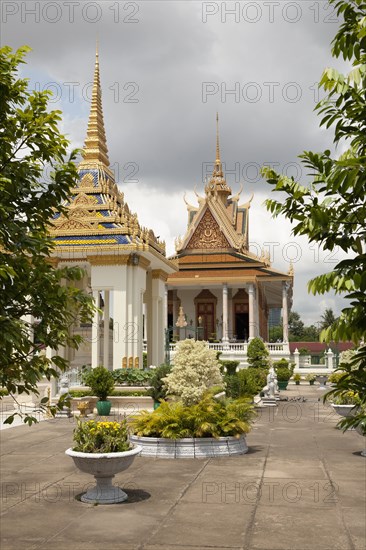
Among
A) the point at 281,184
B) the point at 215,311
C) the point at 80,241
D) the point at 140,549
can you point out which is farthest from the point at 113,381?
the point at 215,311

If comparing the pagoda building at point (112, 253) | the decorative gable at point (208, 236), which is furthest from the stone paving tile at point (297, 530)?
the decorative gable at point (208, 236)

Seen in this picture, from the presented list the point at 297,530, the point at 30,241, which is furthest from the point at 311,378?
the point at 30,241

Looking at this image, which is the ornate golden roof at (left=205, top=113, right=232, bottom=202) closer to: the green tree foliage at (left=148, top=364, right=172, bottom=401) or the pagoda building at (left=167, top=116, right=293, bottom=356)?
the pagoda building at (left=167, top=116, right=293, bottom=356)

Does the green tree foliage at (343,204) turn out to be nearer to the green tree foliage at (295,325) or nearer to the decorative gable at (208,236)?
the decorative gable at (208,236)

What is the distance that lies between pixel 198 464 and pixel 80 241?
16104 mm

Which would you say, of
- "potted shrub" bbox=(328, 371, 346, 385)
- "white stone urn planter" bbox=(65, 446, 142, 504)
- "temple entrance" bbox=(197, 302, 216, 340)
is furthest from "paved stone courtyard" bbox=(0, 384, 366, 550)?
"temple entrance" bbox=(197, 302, 216, 340)

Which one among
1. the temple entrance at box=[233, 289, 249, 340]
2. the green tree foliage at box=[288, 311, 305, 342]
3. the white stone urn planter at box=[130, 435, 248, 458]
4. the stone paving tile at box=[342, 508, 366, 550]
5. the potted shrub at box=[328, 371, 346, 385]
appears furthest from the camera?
the green tree foliage at box=[288, 311, 305, 342]

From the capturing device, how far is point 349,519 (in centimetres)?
899

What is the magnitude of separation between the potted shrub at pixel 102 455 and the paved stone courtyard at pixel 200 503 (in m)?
0.32

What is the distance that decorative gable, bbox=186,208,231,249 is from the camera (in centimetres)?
5366

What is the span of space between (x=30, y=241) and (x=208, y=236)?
1893 inches

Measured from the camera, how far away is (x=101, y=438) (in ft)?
34.9

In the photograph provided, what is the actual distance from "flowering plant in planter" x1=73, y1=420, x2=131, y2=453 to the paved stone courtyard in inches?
31.8

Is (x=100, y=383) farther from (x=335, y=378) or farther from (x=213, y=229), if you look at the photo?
(x=213, y=229)
